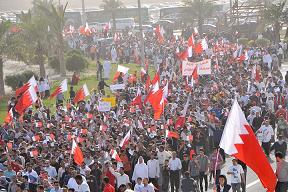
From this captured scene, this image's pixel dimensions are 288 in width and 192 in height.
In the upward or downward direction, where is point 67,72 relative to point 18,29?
downward

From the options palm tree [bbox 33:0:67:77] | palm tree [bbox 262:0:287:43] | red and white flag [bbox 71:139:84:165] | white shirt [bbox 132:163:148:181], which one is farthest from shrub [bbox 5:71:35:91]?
white shirt [bbox 132:163:148:181]

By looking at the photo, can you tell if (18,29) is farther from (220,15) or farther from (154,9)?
(154,9)

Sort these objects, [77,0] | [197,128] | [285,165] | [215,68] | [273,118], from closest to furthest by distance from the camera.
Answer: [285,165], [197,128], [273,118], [215,68], [77,0]

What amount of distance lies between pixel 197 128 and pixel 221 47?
72.2 feet

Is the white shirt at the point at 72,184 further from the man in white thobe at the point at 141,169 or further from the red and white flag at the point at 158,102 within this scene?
the red and white flag at the point at 158,102

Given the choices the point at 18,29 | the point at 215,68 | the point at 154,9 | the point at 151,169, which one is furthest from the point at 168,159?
the point at 154,9

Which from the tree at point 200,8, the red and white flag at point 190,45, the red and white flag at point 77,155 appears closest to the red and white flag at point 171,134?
the red and white flag at point 77,155

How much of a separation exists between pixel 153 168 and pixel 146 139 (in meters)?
2.90

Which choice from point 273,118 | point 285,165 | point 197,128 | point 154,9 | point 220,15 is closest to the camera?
point 285,165

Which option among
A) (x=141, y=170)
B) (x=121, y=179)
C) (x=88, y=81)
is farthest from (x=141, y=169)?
(x=88, y=81)

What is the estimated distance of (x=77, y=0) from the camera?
107188 millimetres

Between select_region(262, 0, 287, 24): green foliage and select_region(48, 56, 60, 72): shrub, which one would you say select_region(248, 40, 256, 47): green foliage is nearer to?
select_region(262, 0, 287, 24): green foliage

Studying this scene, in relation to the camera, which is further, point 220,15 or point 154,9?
point 154,9

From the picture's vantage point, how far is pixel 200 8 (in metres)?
60.8
